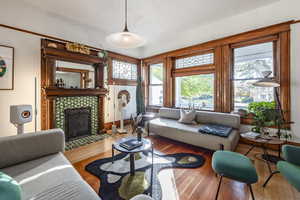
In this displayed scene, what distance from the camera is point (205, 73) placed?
12.7 ft

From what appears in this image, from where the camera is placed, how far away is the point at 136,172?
6.53ft

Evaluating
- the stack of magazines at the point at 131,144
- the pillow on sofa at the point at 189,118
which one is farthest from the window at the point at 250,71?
the stack of magazines at the point at 131,144

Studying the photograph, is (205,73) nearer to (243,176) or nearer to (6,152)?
(243,176)

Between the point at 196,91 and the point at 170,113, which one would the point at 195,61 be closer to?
the point at 196,91

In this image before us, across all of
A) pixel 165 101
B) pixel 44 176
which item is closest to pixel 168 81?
pixel 165 101

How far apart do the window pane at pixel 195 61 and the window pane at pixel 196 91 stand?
14.7 inches

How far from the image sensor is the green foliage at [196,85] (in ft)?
12.6

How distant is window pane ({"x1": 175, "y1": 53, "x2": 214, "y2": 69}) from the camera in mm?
3805

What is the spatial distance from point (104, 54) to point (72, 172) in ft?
11.4

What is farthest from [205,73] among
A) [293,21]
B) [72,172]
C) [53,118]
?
[53,118]

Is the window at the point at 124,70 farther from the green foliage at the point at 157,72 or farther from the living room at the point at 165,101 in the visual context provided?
the green foliage at the point at 157,72

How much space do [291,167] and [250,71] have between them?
2.43 metres

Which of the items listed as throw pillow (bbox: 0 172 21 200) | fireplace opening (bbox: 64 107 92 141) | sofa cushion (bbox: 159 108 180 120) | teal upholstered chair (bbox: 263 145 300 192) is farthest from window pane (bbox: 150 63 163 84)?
throw pillow (bbox: 0 172 21 200)

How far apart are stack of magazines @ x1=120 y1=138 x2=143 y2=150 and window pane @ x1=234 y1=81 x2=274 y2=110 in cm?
276
